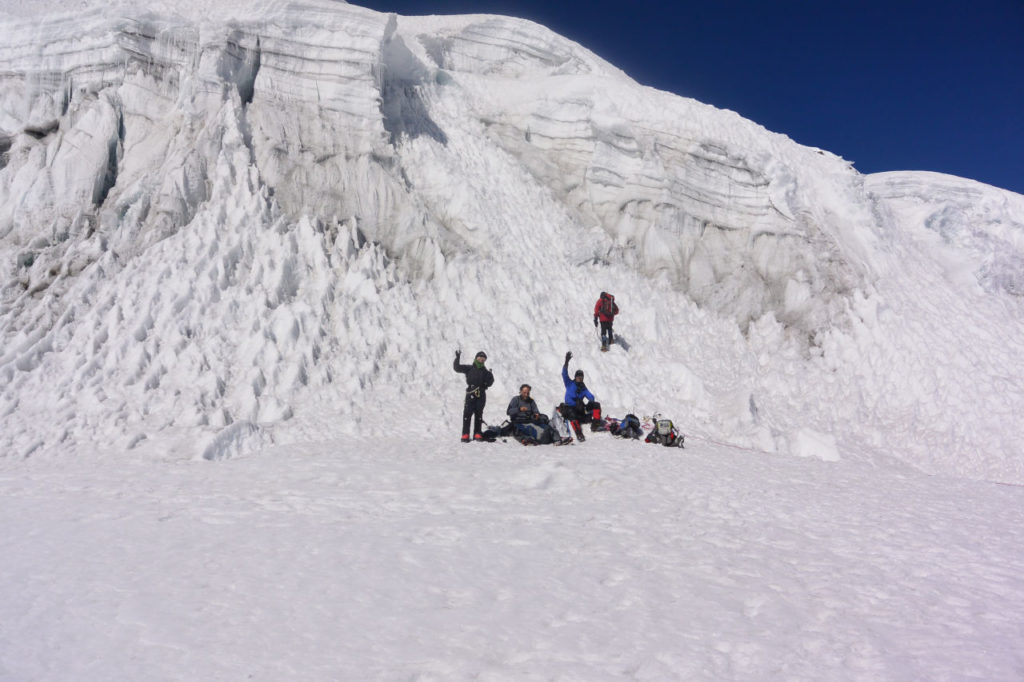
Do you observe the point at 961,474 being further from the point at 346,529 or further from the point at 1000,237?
the point at 346,529

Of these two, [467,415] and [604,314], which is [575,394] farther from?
[604,314]

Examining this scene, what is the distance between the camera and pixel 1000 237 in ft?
71.1

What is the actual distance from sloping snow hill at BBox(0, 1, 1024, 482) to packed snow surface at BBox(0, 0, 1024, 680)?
9cm

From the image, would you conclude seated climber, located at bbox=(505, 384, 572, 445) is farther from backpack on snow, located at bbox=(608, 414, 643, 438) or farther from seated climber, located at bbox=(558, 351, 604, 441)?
backpack on snow, located at bbox=(608, 414, 643, 438)

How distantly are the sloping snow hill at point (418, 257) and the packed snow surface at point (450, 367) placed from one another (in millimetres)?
92

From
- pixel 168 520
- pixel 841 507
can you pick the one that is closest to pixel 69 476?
pixel 168 520

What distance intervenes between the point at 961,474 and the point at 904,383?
2778 mm

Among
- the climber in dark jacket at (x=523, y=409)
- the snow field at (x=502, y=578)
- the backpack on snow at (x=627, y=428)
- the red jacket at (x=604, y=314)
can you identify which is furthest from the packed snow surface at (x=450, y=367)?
the climber in dark jacket at (x=523, y=409)

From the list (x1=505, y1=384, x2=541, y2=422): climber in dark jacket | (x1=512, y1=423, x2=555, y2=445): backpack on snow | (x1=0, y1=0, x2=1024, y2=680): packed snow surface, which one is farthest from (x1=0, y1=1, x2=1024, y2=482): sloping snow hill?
(x1=512, y1=423, x2=555, y2=445): backpack on snow

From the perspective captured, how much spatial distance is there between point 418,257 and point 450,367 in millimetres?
3566

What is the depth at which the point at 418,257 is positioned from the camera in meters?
15.5

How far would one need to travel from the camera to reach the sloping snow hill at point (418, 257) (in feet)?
38.1

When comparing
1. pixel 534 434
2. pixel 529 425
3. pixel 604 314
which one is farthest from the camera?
pixel 604 314

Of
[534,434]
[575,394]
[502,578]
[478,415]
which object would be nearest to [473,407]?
[478,415]
